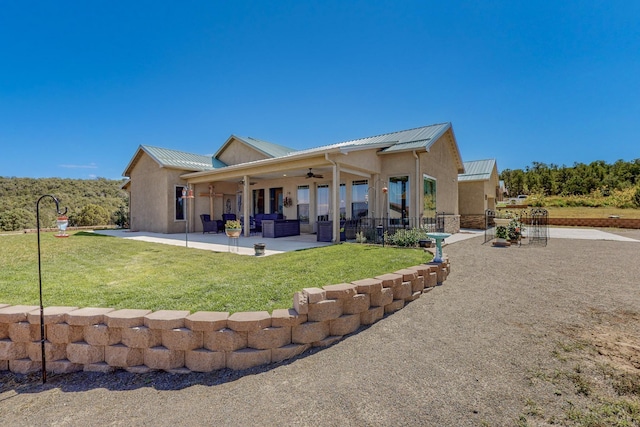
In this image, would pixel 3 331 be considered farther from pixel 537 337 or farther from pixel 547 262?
pixel 547 262

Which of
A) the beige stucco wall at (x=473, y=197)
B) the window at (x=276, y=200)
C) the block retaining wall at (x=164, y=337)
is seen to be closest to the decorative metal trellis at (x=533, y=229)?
the beige stucco wall at (x=473, y=197)

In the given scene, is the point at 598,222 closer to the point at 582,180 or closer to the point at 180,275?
the point at 582,180

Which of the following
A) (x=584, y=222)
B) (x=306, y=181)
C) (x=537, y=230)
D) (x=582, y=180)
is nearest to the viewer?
(x=306, y=181)

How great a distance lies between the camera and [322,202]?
14398mm

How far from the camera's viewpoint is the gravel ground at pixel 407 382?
86.1 inches

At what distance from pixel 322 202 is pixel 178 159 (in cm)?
857

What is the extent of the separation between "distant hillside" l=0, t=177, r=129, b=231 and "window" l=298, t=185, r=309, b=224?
13.8 m

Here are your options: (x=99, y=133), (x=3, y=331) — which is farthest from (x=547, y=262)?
(x=99, y=133)

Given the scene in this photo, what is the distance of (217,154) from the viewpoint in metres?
18.5

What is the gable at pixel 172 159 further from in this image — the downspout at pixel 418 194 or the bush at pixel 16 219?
the bush at pixel 16 219

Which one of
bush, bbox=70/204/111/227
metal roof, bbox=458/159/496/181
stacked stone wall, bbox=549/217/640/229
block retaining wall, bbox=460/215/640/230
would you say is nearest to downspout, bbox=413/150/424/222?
block retaining wall, bbox=460/215/640/230

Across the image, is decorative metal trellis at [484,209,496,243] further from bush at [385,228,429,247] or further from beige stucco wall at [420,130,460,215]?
bush at [385,228,429,247]

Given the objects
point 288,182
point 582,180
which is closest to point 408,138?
point 288,182

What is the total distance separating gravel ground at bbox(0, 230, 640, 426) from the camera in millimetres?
2188
